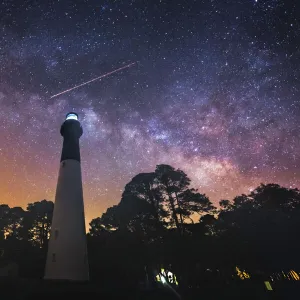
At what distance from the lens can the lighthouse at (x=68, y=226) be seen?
17141 mm

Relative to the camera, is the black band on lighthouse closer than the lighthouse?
No

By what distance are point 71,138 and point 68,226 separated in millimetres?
9232

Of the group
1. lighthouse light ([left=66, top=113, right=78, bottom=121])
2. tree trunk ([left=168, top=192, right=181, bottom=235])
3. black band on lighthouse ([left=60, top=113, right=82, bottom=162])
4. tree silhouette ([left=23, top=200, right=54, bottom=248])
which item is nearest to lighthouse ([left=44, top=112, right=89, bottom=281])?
black band on lighthouse ([left=60, top=113, right=82, bottom=162])

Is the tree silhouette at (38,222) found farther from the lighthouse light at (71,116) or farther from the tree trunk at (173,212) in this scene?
the tree trunk at (173,212)

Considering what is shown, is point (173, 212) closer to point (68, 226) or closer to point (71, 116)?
point (68, 226)

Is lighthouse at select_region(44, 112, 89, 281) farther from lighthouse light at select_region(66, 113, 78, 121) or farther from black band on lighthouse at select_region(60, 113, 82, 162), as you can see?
lighthouse light at select_region(66, 113, 78, 121)

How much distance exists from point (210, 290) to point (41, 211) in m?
33.6

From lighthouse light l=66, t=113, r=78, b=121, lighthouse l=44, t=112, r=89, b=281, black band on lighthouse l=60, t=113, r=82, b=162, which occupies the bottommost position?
lighthouse l=44, t=112, r=89, b=281

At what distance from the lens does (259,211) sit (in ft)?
99.6

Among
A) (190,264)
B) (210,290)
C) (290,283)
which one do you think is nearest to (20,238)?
(190,264)

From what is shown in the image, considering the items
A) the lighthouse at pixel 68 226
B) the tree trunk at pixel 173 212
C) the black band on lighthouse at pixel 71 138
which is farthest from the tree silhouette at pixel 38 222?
the lighthouse at pixel 68 226

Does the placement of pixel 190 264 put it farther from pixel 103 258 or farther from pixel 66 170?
pixel 66 170

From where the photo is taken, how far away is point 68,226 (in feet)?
61.7

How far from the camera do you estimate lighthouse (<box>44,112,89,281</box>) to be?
17141mm
